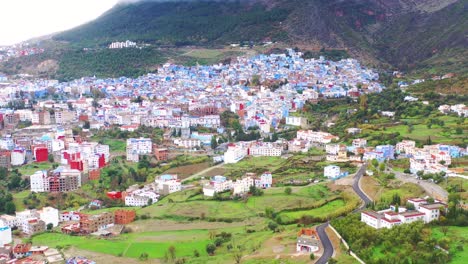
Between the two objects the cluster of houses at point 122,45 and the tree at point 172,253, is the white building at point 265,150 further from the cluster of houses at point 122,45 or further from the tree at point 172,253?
the cluster of houses at point 122,45

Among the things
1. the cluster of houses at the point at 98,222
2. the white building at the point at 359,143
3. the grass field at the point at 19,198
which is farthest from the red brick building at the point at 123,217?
the white building at the point at 359,143

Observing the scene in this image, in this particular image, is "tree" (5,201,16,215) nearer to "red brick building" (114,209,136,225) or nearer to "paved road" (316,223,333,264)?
"red brick building" (114,209,136,225)

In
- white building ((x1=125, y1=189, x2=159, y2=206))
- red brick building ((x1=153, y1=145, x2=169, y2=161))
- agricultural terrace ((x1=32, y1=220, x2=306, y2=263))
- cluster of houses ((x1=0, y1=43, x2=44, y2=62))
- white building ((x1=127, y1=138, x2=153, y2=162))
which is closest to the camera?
agricultural terrace ((x1=32, y1=220, x2=306, y2=263))

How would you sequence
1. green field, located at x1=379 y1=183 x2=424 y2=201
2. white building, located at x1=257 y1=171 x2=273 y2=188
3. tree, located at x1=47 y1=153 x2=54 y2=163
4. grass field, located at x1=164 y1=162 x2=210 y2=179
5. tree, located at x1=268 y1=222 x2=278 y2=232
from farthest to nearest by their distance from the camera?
1. tree, located at x1=47 y1=153 x2=54 y2=163
2. grass field, located at x1=164 y1=162 x2=210 y2=179
3. white building, located at x1=257 y1=171 x2=273 y2=188
4. green field, located at x1=379 y1=183 x2=424 y2=201
5. tree, located at x1=268 y1=222 x2=278 y2=232

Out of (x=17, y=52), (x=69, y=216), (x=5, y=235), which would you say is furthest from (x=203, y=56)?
(x=5, y=235)

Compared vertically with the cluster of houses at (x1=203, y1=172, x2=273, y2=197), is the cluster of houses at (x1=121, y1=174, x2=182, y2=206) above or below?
below

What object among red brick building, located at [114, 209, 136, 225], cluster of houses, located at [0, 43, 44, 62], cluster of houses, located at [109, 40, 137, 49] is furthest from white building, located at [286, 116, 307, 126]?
cluster of houses, located at [0, 43, 44, 62]
